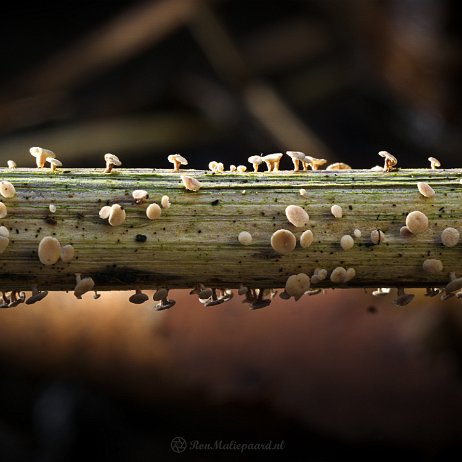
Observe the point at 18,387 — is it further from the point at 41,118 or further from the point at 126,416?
the point at 41,118

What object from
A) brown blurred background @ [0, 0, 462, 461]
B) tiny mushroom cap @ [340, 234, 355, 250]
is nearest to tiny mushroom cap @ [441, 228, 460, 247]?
tiny mushroom cap @ [340, 234, 355, 250]

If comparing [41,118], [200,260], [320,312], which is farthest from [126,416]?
[41,118]

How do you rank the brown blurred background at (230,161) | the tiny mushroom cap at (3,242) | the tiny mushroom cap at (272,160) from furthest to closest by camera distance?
the brown blurred background at (230,161)
the tiny mushroom cap at (272,160)
the tiny mushroom cap at (3,242)

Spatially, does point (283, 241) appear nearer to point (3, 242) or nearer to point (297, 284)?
point (297, 284)

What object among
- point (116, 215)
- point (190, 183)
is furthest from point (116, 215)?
point (190, 183)

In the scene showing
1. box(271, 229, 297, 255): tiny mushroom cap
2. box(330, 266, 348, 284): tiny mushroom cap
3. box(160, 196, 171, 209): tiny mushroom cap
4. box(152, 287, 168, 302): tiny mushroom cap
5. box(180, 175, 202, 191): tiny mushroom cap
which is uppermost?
box(180, 175, 202, 191): tiny mushroom cap

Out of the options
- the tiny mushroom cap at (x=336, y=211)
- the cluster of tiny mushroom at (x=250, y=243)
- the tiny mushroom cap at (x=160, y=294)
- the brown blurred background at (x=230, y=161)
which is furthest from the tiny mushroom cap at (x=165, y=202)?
the brown blurred background at (x=230, y=161)

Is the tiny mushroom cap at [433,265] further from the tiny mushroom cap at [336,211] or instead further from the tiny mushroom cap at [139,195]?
the tiny mushroom cap at [139,195]

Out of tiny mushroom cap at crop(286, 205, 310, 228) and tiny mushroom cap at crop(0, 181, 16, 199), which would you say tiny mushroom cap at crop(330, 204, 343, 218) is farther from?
tiny mushroom cap at crop(0, 181, 16, 199)
